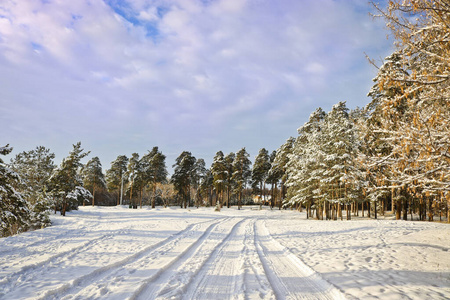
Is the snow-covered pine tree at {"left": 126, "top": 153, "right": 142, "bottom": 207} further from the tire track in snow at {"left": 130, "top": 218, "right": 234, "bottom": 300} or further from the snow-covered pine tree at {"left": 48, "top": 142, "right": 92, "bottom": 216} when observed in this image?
the tire track in snow at {"left": 130, "top": 218, "right": 234, "bottom": 300}

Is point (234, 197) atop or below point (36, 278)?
below

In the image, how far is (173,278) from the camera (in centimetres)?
553

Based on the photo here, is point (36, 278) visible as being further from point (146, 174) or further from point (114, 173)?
point (114, 173)

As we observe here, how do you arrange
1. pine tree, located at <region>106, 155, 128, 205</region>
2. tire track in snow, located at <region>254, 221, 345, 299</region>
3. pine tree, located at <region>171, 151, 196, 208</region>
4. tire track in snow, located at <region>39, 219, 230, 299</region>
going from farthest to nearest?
1. pine tree, located at <region>106, 155, 128, 205</region>
2. pine tree, located at <region>171, 151, 196, 208</region>
3. tire track in snow, located at <region>254, 221, 345, 299</region>
4. tire track in snow, located at <region>39, 219, 230, 299</region>

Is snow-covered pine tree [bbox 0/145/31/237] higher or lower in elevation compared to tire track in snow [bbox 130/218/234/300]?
higher

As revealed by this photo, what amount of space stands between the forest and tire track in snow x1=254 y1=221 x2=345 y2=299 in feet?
9.15

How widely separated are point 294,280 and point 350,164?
10.9 metres

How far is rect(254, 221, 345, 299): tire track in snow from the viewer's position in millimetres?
4965

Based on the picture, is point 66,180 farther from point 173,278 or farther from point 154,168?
point 173,278

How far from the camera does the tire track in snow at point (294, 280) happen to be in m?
4.96

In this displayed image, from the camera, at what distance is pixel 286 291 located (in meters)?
5.06

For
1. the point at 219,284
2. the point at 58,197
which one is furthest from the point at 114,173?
the point at 219,284

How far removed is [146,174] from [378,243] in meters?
46.6

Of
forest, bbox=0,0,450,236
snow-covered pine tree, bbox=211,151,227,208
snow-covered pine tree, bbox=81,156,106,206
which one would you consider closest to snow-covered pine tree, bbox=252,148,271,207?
forest, bbox=0,0,450,236
